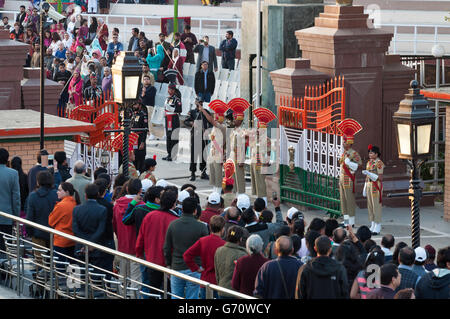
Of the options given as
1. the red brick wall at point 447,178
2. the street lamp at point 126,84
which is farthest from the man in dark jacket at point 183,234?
the red brick wall at point 447,178

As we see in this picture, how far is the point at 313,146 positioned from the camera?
21594 mm

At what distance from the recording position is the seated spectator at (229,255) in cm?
1205

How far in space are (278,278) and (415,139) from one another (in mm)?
3625

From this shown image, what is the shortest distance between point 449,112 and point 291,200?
11.3ft

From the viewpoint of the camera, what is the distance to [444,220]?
21.2 m

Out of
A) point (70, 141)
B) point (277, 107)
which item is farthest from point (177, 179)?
point (70, 141)

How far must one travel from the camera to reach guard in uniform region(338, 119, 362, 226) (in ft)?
66.3

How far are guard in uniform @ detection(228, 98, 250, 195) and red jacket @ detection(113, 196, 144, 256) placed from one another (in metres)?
7.93

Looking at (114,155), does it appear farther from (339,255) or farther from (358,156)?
(339,255)

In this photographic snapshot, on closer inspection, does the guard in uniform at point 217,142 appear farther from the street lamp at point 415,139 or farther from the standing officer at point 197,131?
the street lamp at point 415,139

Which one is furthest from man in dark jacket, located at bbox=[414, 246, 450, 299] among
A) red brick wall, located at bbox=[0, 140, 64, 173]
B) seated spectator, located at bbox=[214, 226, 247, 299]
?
red brick wall, located at bbox=[0, 140, 64, 173]

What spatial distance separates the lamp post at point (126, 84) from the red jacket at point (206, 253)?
5.17 m

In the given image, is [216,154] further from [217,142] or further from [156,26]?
[156,26]

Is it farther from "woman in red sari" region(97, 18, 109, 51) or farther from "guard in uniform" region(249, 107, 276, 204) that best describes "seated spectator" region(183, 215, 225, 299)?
"woman in red sari" region(97, 18, 109, 51)
